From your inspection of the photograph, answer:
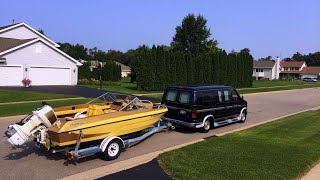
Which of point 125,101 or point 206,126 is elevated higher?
point 125,101

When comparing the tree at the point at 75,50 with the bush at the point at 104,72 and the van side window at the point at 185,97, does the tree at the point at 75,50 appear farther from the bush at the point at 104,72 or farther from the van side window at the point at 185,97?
the van side window at the point at 185,97

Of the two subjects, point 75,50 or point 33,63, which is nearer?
point 33,63

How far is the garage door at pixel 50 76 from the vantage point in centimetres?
3547

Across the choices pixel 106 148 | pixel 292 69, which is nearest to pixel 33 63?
pixel 106 148

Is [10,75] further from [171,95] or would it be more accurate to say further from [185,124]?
[185,124]

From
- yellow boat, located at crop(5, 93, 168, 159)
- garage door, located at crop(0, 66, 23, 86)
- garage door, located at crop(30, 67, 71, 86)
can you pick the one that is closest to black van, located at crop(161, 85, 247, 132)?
yellow boat, located at crop(5, 93, 168, 159)

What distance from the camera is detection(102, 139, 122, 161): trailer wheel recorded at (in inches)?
327

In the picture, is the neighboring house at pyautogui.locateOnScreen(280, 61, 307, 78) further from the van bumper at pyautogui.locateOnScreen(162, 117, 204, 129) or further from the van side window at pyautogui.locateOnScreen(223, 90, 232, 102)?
the van bumper at pyautogui.locateOnScreen(162, 117, 204, 129)

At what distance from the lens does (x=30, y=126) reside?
772 cm

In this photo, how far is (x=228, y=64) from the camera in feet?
145

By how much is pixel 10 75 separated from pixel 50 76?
14.6ft

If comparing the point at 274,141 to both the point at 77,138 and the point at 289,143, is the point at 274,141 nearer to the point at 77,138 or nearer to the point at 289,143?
the point at 289,143

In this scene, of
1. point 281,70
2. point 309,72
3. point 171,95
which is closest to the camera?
point 171,95

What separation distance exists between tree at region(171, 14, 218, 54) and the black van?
60.0 metres
